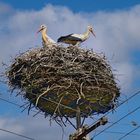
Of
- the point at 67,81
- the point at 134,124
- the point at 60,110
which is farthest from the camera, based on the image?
the point at 60,110

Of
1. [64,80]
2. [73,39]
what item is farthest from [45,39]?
[64,80]

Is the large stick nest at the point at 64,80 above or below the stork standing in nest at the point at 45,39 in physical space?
below

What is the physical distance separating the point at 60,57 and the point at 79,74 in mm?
564

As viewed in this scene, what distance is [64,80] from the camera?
10.8 m

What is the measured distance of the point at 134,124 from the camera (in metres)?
8.95

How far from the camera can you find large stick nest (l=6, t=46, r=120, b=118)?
35.6ft

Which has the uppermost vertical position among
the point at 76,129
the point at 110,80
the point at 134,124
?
the point at 110,80

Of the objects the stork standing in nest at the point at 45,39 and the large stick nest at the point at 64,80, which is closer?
the large stick nest at the point at 64,80

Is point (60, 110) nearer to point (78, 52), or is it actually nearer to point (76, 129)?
point (76, 129)

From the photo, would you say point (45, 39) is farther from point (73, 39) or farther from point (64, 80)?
point (64, 80)

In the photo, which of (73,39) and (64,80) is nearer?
(64,80)

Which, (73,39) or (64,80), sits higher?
(73,39)

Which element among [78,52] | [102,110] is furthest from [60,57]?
[102,110]

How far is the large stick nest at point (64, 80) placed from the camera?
35.6ft
